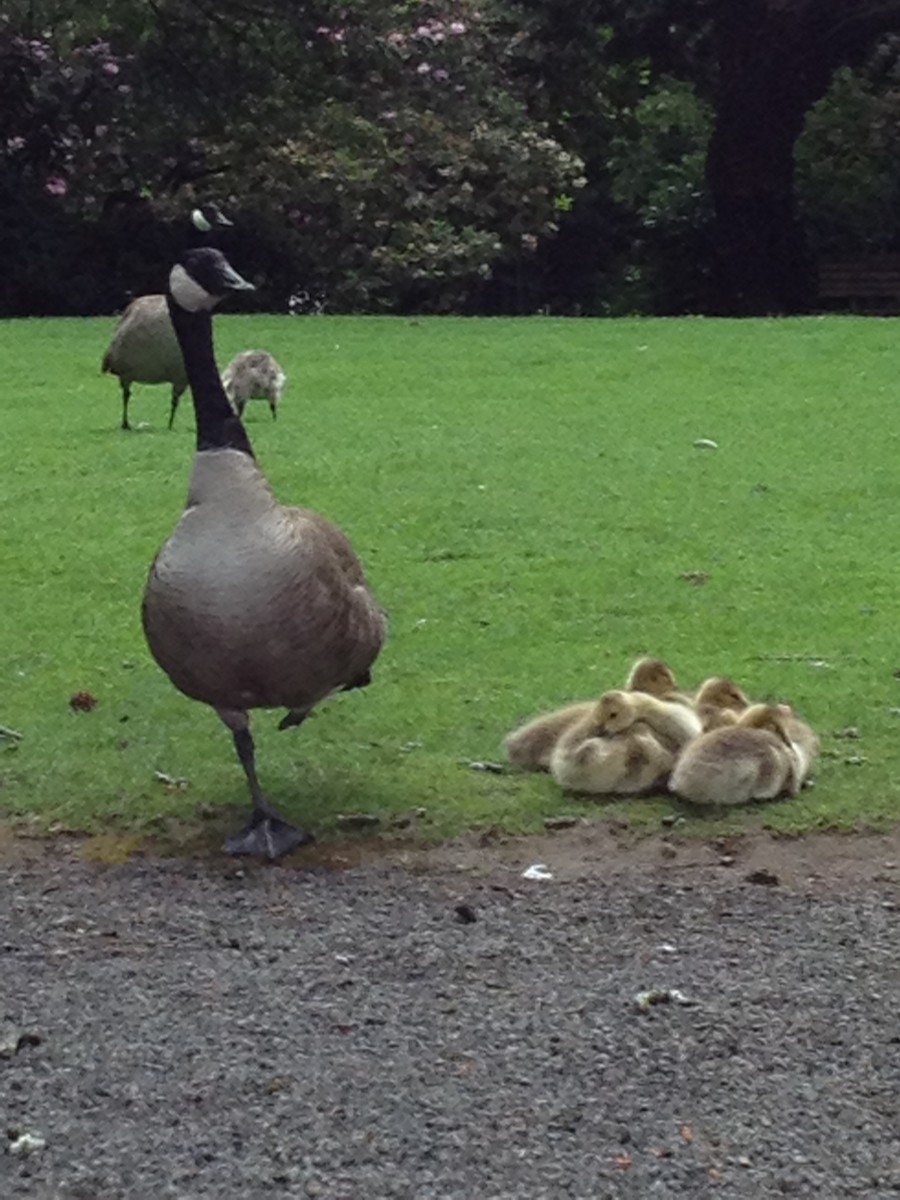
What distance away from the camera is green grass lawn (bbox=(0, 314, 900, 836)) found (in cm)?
645

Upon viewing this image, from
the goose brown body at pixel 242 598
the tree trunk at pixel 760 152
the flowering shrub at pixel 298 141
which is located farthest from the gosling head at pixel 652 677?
the tree trunk at pixel 760 152

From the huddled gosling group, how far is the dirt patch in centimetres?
21

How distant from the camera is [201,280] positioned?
18.9 ft

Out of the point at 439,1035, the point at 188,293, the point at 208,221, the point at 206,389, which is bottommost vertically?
the point at 439,1035

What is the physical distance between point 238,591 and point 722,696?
1868 millimetres

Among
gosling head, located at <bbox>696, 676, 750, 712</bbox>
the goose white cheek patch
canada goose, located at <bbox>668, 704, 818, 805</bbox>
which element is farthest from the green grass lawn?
the goose white cheek patch

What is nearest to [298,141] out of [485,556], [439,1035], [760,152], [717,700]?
[760,152]

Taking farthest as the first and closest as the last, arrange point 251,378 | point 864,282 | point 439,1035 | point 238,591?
point 864,282 < point 251,378 < point 238,591 < point 439,1035

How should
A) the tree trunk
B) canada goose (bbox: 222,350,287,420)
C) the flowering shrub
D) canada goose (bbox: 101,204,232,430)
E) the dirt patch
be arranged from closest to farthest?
the dirt patch, canada goose (bbox: 101,204,232,430), canada goose (bbox: 222,350,287,420), the flowering shrub, the tree trunk

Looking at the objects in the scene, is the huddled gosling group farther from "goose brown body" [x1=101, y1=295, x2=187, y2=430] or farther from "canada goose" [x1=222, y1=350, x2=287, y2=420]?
"canada goose" [x1=222, y1=350, x2=287, y2=420]

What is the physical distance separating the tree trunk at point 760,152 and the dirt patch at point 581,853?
71.4 feet

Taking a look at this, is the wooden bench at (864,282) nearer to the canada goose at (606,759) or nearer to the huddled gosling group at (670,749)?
the huddled gosling group at (670,749)

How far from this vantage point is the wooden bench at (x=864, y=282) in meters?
27.9

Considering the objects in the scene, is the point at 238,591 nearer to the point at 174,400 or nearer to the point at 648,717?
the point at 648,717
